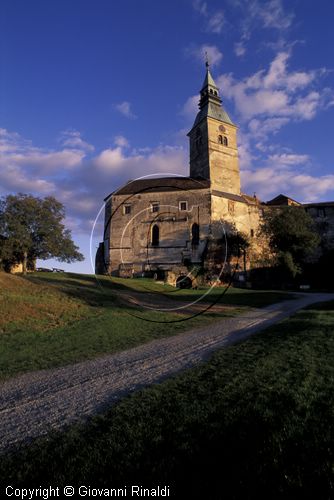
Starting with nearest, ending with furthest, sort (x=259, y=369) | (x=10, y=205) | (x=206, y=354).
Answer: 1. (x=259, y=369)
2. (x=206, y=354)
3. (x=10, y=205)

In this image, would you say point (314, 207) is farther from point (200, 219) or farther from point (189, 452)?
point (189, 452)

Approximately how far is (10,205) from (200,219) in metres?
33.4

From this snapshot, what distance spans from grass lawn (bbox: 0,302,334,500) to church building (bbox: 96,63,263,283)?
43.9m

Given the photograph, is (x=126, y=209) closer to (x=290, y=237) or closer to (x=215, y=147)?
(x=215, y=147)

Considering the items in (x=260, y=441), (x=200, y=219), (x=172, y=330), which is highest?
(x=200, y=219)

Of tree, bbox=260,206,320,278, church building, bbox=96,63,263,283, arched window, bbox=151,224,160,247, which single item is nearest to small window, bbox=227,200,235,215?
church building, bbox=96,63,263,283

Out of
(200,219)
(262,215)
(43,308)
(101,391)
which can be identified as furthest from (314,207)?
(101,391)

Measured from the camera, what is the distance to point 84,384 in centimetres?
839

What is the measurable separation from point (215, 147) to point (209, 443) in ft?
218

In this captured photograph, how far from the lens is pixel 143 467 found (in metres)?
4.06

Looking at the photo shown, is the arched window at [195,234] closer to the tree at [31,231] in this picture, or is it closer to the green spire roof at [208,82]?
the tree at [31,231]

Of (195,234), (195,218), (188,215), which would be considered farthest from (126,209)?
(195,234)

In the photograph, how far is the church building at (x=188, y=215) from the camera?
5516 cm

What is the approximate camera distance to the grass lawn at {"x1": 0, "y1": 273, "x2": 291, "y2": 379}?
12.3 meters
